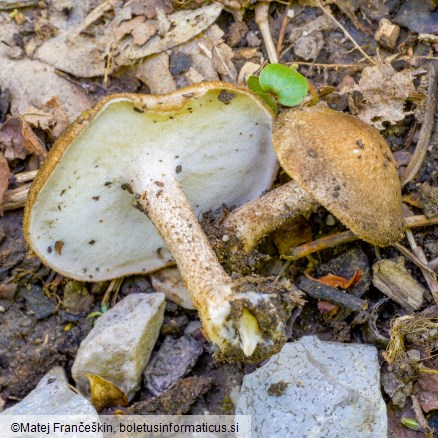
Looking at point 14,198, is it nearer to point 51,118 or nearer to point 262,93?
point 51,118

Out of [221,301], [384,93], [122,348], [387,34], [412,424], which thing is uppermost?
[387,34]

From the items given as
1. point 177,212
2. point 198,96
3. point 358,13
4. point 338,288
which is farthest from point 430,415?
point 358,13

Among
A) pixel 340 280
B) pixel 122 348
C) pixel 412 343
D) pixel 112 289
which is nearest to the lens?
pixel 412 343

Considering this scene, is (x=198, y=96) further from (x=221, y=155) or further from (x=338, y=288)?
(x=338, y=288)

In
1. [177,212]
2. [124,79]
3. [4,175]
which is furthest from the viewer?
[124,79]

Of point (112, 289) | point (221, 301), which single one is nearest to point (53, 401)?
point (112, 289)

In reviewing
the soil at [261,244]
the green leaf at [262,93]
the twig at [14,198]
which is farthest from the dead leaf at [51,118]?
the green leaf at [262,93]

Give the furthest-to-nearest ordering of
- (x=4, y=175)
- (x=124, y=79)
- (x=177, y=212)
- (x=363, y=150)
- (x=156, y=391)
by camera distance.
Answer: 1. (x=124, y=79)
2. (x=4, y=175)
3. (x=156, y=391)
4. (x=177, y=212)
5. (x=363, y=150)
